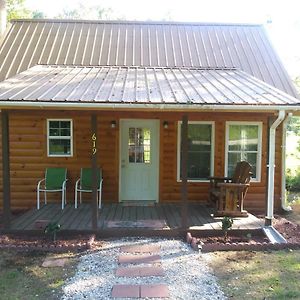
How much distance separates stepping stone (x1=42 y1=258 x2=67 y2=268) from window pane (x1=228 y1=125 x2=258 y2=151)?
15.8 ft

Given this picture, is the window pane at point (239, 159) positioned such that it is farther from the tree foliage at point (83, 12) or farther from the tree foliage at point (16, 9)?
the tree foliage at point (83, 12)

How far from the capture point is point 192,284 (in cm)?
470

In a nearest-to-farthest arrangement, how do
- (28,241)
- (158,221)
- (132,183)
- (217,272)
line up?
(217,272) < (28,241) < (158,221) < (132,183)

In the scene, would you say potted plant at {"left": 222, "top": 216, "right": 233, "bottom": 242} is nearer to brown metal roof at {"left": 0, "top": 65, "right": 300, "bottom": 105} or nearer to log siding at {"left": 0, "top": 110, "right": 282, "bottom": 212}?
brown metal roof at {"left": 0, "top": 65, "right": 300, "bottom": 105}

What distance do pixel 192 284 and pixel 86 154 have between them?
15.8 feet

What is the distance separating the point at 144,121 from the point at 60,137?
6.33 ft

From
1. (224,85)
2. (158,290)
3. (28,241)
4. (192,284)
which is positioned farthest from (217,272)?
(224,85)

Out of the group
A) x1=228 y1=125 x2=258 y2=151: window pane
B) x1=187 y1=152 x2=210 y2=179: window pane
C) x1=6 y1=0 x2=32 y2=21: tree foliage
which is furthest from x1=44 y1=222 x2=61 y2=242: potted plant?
x1=6 y1=0 x2=32 y2=21: tree foliage

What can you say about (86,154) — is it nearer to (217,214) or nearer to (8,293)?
(217,214)

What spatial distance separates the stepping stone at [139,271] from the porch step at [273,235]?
218cm

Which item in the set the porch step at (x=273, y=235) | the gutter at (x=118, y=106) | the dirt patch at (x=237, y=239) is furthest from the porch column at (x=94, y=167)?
the porch step at (x=273, y=235)

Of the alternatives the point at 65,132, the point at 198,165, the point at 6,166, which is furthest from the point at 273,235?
the point at 65,132

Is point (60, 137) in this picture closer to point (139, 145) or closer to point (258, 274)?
point (139, 145)

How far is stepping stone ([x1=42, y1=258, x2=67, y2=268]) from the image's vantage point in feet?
17.6
